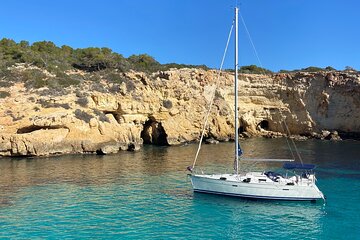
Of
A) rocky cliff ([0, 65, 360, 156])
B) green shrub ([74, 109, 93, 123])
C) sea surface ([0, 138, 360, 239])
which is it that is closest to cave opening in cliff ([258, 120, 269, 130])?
rocky cliff ([0, 65, 360, 156])

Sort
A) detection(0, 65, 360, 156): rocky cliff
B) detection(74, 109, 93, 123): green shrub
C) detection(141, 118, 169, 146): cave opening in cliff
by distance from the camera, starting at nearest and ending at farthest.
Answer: detection(0, 65, 360, 156): rocky cliff
detection(74, 109, 93, 123): green shrub
detection(141, 118, 169, 146): cave opening in cliff

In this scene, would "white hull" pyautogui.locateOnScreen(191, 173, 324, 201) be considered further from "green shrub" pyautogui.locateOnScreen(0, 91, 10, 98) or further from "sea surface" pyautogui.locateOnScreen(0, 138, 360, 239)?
"green shrub" pyautogui.locateOnScreen(0, 91, 10, 98)

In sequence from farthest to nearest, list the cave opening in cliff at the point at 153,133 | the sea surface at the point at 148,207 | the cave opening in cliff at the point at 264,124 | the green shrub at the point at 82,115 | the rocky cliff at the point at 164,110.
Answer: the cave opening in cliff at the point at 264,124, the cave opening in cliff at the point at 153,133, the green shrub at the point at 82,115, the rocky cliff at the point at 164,110, the sea surface at the point at 148,207

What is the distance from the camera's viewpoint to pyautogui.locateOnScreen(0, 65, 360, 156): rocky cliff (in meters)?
39.1

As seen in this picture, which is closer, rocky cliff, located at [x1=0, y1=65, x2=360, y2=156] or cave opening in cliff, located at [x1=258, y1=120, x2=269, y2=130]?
rocky cliff, located at [x1=0, y1=65, x2=360, y2=156]

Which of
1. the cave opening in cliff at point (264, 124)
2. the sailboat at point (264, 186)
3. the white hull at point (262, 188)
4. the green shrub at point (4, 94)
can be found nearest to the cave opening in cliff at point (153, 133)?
the green shrub at point (4, 94)

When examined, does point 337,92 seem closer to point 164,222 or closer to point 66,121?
point 66,121

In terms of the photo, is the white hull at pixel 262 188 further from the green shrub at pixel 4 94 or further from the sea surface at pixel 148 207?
the green shrub at pixel 4 94

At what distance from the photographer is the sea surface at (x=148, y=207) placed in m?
16.4

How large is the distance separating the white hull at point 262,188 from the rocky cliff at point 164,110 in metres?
21.1

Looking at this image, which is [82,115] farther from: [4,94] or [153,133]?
[153,133]

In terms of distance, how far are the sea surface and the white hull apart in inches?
17.1

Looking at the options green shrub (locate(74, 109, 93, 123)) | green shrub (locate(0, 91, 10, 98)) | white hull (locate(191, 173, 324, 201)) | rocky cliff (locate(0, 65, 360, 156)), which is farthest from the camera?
green shrub (locate(74, 109, 93, 123))

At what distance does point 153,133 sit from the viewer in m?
52.8
